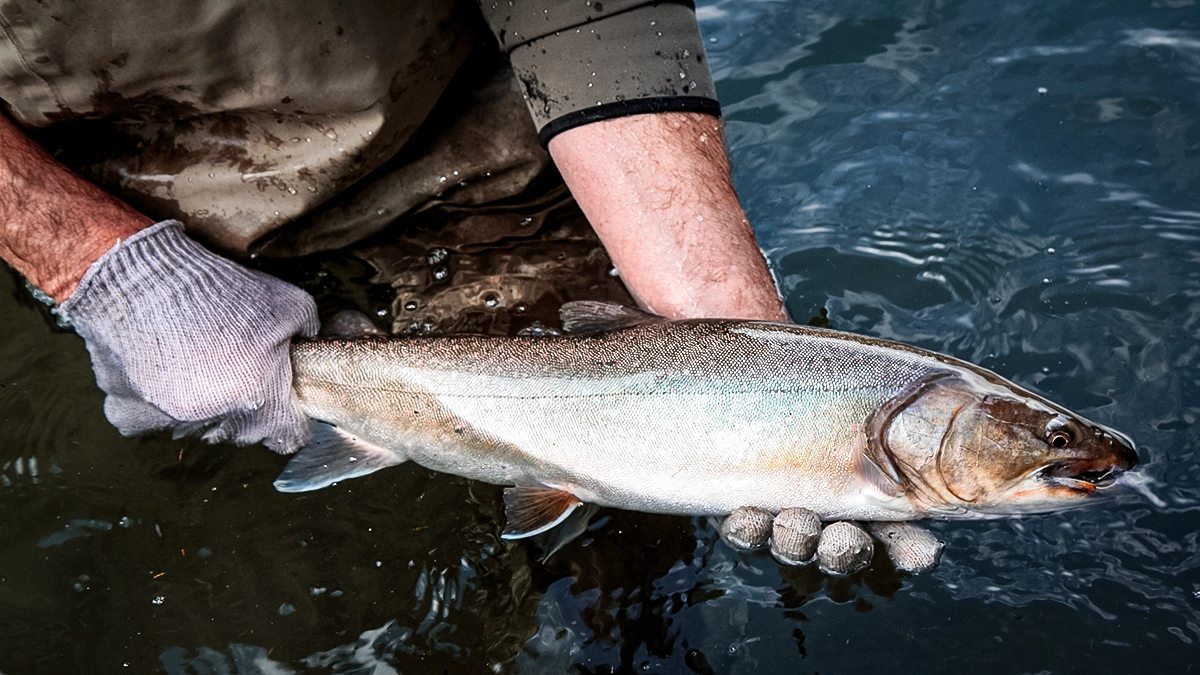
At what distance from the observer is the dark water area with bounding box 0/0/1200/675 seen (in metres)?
2.89

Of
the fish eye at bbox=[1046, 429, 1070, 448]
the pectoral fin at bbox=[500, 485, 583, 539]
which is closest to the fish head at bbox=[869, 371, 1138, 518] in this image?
the fish eye at bbox=[1046, 429, 1070, 448]

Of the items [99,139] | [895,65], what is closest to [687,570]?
[99,139]

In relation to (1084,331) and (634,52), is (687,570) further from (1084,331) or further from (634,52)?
(1084,331)

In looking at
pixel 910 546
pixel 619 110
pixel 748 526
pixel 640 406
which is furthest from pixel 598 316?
pixel 910 546

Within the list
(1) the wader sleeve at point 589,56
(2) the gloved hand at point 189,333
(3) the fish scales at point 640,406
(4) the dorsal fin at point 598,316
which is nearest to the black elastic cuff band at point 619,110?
(1) the wader sleeve at point 589,56

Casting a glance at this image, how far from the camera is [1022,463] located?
2488 mm

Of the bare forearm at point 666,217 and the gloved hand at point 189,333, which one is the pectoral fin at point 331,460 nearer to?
the gloved hand at point 189,333

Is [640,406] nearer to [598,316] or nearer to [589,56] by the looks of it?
[598,316]

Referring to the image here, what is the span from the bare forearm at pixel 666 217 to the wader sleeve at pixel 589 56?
0.06 m

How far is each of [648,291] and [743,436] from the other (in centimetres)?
61

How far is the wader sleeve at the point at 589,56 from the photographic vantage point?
2.85 m

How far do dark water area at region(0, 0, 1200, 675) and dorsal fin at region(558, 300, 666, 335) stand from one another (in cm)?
68

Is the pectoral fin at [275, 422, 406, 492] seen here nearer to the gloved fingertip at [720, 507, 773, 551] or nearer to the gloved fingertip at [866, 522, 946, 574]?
the gloved fingertip at [720, 507, 773, 551]

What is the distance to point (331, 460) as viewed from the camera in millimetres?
2877
